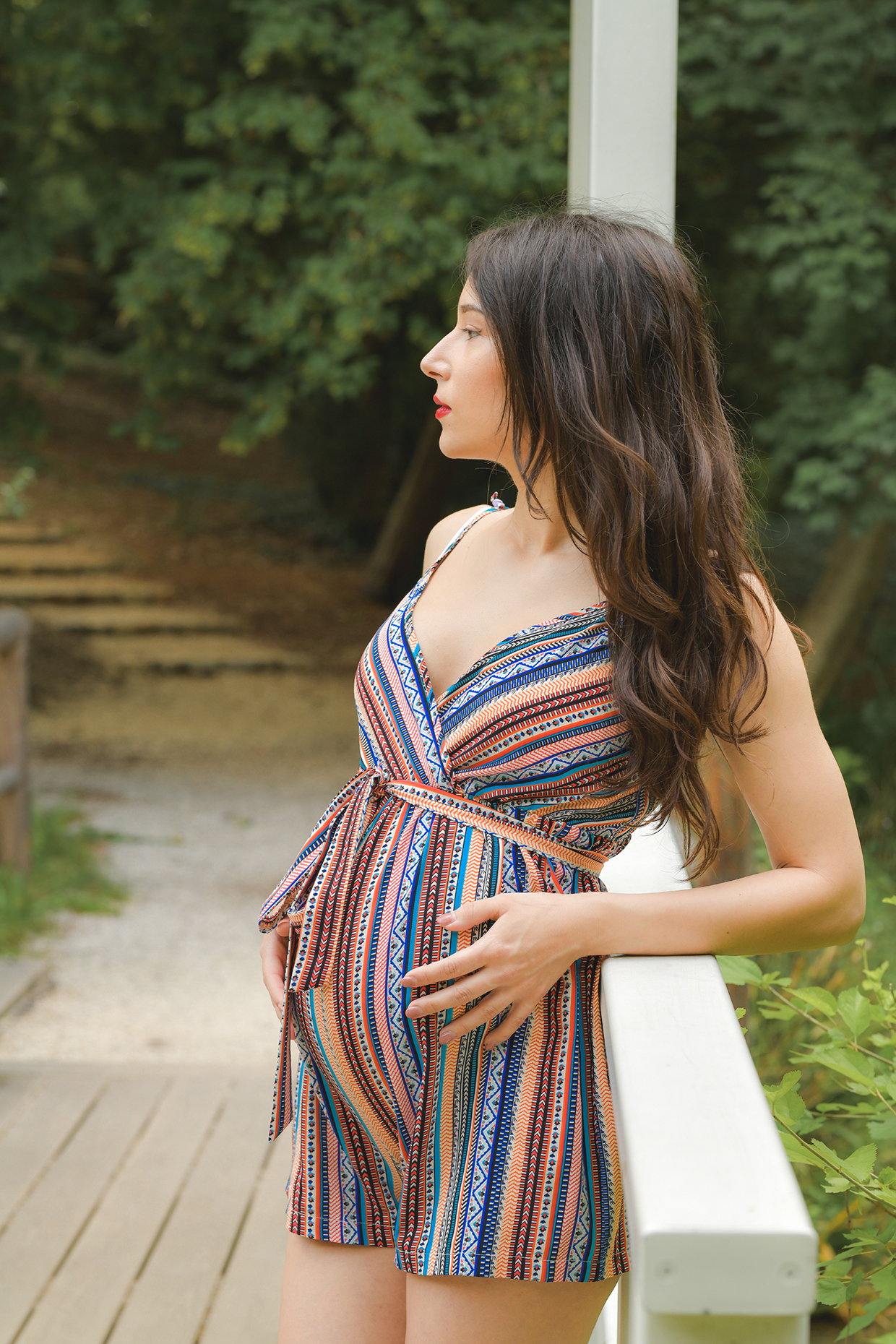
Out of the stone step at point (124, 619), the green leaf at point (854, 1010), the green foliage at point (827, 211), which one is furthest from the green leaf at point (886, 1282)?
the stone step at point (124, 619)

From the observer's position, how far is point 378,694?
1.32 meters

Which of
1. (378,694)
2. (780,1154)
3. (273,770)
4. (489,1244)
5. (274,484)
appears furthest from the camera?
(274,484)

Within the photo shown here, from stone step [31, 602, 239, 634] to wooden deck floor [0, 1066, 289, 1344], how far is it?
7.00m

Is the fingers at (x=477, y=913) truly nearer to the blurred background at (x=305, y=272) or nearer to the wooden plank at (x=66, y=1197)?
the wooden plank at (x=66, y=1197)

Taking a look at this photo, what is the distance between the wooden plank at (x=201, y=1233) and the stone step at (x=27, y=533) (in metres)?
8.65

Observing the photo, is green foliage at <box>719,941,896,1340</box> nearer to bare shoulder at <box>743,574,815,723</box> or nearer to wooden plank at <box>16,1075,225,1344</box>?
bare shoulder at <box>743,574,815,723</box>

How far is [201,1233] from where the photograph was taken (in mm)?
2723

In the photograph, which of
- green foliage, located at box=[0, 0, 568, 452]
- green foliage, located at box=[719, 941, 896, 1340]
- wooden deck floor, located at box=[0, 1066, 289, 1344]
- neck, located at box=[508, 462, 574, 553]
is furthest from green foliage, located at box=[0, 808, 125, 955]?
neck, located at box=[508, 462, 574, 553]

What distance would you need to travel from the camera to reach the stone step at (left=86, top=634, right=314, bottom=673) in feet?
31.6

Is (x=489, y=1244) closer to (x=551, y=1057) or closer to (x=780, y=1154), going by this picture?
(x=551, y=1057)

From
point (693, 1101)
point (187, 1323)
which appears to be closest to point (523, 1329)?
point (693, 1101)

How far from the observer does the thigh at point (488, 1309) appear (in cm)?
118

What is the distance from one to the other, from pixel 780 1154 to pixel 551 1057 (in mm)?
496

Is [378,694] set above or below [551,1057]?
above
